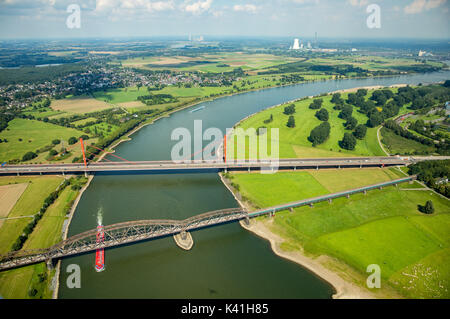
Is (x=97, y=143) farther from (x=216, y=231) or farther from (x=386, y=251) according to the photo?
(x=386, y=251)

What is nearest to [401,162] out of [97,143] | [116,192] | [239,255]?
[239,255]

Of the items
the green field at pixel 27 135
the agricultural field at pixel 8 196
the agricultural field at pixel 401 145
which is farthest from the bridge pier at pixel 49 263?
the agricultural field at pixel 401 145

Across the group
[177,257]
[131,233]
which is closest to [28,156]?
[131,233]

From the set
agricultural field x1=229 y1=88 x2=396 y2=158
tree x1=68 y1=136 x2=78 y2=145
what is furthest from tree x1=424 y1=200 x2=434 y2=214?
tree x1=68 y1=136 x2=78 y2=145

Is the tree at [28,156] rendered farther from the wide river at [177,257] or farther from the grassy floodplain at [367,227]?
the grassy floodplain at [367,227]

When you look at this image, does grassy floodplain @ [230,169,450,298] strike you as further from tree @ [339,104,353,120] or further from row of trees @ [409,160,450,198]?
tree @ [339,104,353,120]

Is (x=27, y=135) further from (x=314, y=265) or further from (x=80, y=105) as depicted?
(x=314, y=265)
